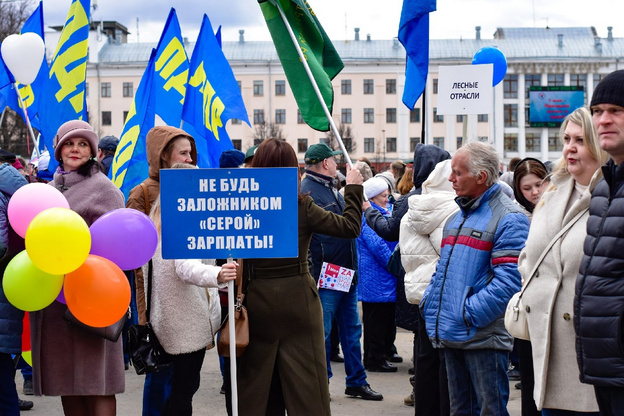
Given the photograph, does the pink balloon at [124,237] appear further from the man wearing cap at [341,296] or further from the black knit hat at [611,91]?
the man wearing cap at [341,296]

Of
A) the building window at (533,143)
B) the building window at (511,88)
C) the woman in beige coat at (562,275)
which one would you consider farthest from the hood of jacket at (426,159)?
the building window at (533,143)

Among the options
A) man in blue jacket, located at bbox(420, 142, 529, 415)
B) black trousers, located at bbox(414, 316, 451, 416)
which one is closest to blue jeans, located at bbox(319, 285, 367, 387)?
black trousers, located at bbox(414, 316, 451, 416)

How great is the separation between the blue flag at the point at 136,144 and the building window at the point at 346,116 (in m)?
68.1

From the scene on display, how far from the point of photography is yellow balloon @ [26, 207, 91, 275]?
13.1 ft

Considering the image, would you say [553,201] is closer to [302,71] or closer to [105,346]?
[302,71]

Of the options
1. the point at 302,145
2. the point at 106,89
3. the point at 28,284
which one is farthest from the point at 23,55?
the point at 106,89

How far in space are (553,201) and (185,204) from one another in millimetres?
1757

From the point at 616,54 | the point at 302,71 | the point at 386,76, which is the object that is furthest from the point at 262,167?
the point at 616,54

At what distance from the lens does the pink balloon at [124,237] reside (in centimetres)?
429

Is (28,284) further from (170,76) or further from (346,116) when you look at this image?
(346,116)

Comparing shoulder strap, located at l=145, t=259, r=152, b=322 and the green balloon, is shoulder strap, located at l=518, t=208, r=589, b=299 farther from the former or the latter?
the green balloon

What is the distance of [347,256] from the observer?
279 inches

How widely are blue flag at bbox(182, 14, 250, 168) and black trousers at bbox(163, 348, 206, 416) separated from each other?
15.0 ft

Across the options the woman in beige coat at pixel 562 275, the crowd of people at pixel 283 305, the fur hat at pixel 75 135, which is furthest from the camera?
the fur hat at pixel 75 135
